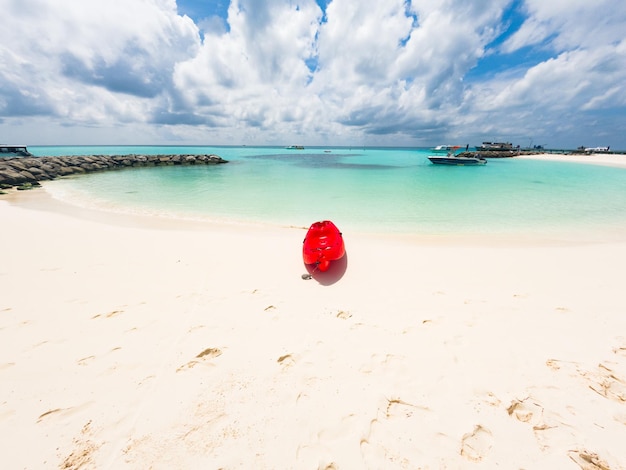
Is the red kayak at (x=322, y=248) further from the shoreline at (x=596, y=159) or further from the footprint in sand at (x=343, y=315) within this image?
the shoreline at (x=596, y=159)

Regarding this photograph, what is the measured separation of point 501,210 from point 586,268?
9.09 m

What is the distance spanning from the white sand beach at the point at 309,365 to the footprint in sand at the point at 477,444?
0.01 m

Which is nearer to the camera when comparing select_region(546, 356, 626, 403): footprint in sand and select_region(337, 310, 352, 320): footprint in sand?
select_region(546, 356, 626, 403): footprint in sand

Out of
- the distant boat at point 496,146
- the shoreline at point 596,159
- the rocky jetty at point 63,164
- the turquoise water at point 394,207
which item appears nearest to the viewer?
the turquoise water at point 394,207

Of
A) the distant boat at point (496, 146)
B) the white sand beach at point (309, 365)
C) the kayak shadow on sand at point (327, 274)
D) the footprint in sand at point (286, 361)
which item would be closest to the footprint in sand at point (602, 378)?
the white sand beach at point (309, 365)

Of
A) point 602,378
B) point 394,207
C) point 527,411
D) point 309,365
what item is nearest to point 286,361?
point 309,365

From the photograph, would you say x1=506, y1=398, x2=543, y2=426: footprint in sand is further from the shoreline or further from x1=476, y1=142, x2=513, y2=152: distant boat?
x1=476, y1=142, x2=513, y2=152: distant boat

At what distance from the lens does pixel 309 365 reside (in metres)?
3.65

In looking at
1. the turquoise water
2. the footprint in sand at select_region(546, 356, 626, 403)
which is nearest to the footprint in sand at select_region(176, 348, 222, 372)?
the footprint in sand at select_region(546, 356, 626, 403)

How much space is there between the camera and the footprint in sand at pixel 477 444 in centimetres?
252

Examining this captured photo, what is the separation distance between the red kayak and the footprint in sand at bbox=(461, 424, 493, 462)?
13.1ft

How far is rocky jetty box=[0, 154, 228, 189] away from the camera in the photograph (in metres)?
21.1

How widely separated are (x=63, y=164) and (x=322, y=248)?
45.8 m

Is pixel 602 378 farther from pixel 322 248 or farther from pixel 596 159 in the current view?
pixel 596 159
